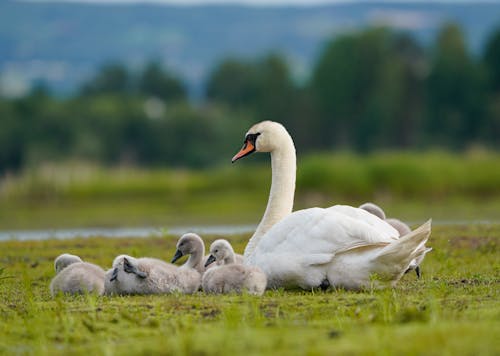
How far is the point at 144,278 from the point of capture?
870 cm

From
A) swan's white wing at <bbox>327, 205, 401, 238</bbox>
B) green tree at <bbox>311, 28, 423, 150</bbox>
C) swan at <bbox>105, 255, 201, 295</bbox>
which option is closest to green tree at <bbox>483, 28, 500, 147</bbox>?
green tree at <bbox>311, 28, 423, 150</bbox>

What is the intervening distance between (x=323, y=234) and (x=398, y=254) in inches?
23.5

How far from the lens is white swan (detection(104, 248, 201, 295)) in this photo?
28.5 ft

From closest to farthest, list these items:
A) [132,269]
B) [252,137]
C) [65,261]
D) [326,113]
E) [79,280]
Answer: [132,269], [79,280], [65,261], [252,137], [326,113]

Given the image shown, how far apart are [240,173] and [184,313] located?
93.8 feet

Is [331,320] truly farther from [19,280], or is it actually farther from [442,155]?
[442,155]

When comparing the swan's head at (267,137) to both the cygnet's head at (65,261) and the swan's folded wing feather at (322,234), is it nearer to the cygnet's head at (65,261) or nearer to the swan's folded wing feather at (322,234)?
the swan's folded wing feather at (322,234)

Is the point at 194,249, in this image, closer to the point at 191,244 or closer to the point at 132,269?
the point at 191,244

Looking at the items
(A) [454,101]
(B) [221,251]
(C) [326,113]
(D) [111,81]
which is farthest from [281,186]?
(D) [111,81]

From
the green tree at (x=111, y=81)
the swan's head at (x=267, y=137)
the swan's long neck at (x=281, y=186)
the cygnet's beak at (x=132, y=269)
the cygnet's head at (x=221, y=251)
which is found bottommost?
the cygnet's beak at (x=132, y=269)

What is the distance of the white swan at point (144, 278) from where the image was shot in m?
8.67

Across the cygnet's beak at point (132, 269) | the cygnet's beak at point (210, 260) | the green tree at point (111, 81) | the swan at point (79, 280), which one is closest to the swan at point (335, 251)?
the cygnet's beak at point (210, 260)

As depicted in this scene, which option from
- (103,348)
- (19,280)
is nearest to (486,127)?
(19,280)

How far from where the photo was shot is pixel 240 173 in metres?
35.9
